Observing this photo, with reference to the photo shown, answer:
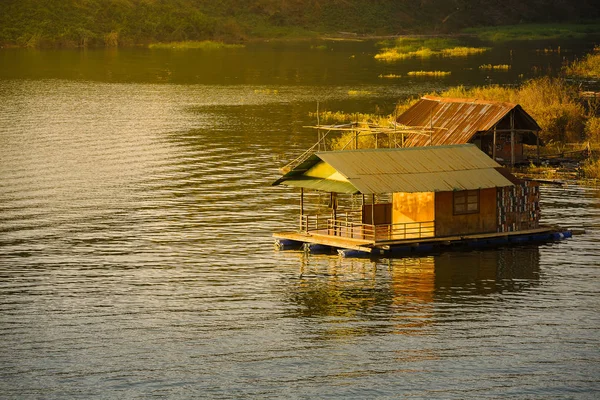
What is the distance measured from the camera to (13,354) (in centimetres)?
4341

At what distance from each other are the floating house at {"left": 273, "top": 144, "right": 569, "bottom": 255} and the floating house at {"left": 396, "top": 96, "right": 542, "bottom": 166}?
16.2 m

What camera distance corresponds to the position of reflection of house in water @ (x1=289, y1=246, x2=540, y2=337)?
47.5 meters

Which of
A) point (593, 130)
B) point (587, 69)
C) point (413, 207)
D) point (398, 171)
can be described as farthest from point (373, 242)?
point (587, 69)

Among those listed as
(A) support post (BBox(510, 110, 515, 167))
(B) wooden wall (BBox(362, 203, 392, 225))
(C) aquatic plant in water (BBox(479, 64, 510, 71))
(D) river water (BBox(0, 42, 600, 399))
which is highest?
(C) aquatic plant in water (BBox(479, 64, 510, 71))

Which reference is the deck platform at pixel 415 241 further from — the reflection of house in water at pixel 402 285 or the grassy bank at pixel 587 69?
the grassy bank at pixel 587 69

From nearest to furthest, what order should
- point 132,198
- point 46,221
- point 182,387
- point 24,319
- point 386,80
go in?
point 182,387
point 24,319
point 46,221
point 132,198
point 386,80

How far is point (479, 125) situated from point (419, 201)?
20802 millimetres

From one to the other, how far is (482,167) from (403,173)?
175 inches

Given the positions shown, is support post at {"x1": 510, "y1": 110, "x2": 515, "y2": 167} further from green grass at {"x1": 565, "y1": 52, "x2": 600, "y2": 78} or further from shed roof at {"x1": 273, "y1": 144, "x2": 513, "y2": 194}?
green grass at {"x1": 565, "y1": 52, "x2": 600, "y2": 78}

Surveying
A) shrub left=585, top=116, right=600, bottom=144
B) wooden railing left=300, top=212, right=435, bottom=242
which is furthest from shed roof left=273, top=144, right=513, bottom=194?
shrub left=585, top=116, right=600, bottom=144

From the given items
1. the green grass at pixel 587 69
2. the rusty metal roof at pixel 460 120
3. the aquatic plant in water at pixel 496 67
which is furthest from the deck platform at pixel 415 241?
the aquatic plant in water at pixel 496 67

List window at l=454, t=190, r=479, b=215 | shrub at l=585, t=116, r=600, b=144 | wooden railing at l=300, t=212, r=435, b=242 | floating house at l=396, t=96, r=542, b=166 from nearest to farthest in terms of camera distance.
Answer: wooden railing at l=300, t=212, r=435, b=242 → window at l=454, t=190, r=479, b=215 → floating house at l=396, t=96, r=542, b=166 → shrub at l=585, t=116, r=600, b=144

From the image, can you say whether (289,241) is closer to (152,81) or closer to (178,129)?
(178,129)

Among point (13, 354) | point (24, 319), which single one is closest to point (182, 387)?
point (13, 354)
